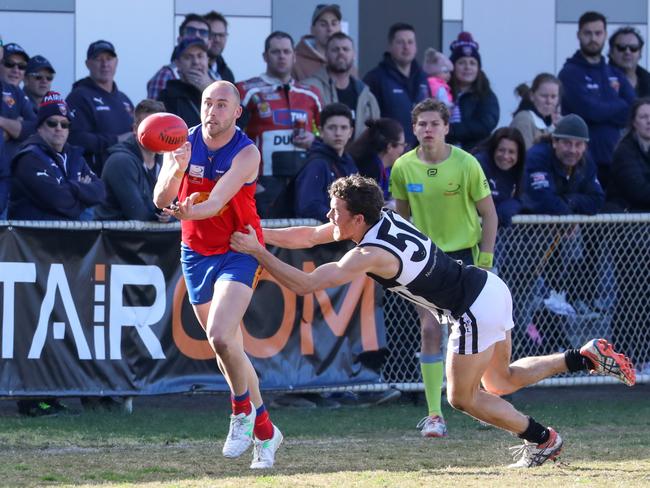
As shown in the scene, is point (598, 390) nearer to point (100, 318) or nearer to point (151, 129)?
point (100, 318)

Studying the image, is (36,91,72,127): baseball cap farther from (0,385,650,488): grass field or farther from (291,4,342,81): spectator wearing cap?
(291,4,342,81): spectator wearing cap

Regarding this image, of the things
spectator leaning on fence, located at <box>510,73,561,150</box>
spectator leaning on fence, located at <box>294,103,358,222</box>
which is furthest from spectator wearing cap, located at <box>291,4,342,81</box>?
spectator leaning on fence, located at <box>510,73,561,150</box>

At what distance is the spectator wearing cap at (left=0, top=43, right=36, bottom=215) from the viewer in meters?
10.1

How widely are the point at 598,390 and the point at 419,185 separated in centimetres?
325

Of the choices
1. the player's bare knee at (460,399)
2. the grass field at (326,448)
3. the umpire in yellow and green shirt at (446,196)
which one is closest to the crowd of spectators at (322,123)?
the umpire in yellow and green shirt at (446,196)

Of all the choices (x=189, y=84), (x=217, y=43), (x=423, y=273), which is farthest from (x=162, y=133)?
(x=217, y=43)

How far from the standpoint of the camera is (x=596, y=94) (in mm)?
12562

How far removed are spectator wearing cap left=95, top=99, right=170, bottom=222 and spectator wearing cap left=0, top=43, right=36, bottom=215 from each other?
0.75 m

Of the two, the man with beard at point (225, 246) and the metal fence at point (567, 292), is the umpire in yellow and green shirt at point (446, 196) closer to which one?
the metal fence at point (567, 292)

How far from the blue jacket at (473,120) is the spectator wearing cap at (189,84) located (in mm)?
2554

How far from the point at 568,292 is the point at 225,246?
4.16 meters

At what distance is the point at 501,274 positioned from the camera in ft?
35.2

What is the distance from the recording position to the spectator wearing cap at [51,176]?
9.80 meters

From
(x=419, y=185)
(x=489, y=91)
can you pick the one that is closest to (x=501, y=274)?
(x=419, y=185)
